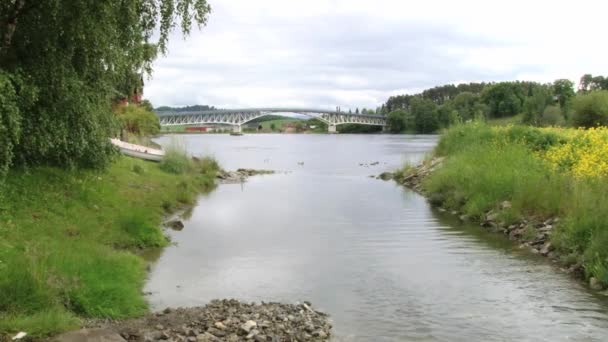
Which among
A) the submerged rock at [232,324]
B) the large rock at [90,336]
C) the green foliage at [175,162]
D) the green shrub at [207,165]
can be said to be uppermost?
the green foliage at [175,162]

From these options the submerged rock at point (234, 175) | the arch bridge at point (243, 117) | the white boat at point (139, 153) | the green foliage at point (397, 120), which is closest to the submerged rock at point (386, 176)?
the submerged rock at point (234, 175)

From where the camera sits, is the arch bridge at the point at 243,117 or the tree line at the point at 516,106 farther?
the arch bridge at the point at 243,117

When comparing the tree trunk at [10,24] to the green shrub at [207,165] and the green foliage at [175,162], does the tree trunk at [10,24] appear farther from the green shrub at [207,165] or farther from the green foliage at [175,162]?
the green shrub at [207,165]

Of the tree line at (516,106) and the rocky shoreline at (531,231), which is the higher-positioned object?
the tree line at (516,106)

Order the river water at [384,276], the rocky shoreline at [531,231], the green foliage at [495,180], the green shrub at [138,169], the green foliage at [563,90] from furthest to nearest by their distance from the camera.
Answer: the green foliage at [563,90], the green shrub at [138,169], the green foliage at [495,180], the rocky shoreline at [531,231], the river water at [384,276]

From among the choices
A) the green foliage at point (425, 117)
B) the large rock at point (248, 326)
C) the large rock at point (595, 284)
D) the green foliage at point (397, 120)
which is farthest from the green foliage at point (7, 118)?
the green foliage at point (397, 120)

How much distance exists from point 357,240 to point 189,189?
1366 centimetres

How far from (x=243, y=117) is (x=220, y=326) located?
14562 centimetres

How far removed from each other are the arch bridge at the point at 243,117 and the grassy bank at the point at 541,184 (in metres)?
104

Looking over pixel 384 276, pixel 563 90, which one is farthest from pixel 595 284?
pixel 563 90

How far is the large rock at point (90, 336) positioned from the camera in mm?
8861

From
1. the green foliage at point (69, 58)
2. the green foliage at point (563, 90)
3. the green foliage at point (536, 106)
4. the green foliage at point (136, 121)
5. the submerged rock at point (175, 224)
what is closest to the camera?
the green foliage at point (69, 58)

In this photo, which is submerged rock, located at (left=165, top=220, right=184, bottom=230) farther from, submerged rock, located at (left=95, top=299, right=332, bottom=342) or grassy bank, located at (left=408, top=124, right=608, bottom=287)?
grassy bank, located at (left=408, top=124, right=608, bottom=287)

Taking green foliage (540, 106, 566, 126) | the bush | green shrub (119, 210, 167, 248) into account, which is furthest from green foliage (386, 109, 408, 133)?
green shrub (119, 210, 167, 248)
